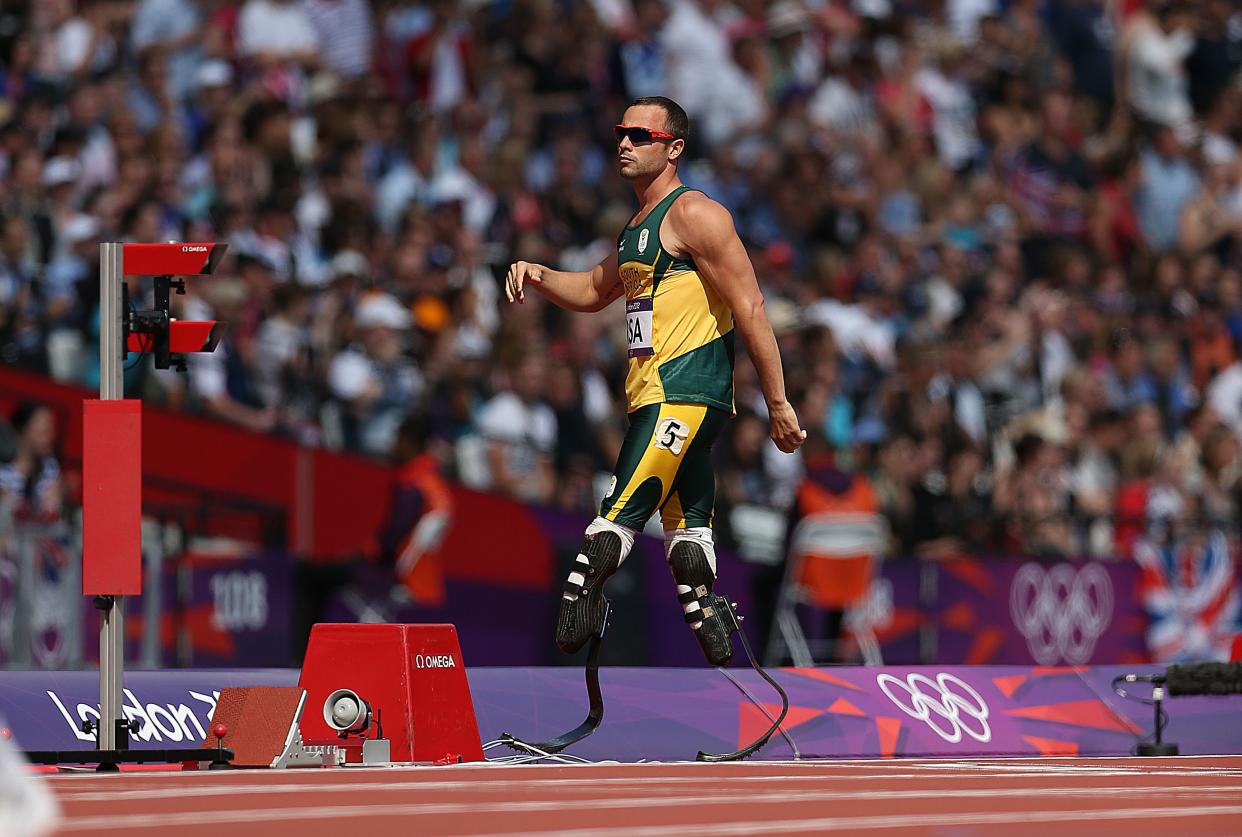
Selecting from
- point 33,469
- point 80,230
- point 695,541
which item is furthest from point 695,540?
point 80,230

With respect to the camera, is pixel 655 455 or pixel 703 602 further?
pixel 703 602

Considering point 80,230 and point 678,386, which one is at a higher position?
point 80,230

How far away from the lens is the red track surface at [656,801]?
5793 mm

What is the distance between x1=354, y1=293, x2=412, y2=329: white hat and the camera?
1664 centimetres

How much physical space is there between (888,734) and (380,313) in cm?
760

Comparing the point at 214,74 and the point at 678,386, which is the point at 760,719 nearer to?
the point at 678,386

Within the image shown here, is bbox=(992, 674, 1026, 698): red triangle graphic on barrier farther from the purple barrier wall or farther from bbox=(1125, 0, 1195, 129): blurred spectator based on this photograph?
bbox=(1125, 0, 1195, 129): blurred spectator

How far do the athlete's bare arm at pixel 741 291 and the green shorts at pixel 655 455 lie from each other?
250 mm

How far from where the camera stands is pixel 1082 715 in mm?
10828

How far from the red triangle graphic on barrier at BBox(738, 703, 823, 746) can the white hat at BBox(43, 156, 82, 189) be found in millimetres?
8253

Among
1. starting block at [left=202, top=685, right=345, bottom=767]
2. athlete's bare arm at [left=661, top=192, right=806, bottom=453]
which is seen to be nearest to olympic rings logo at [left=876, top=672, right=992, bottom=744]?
athlete's bare arm at [left=661, top=192, right=806, bottom=453]

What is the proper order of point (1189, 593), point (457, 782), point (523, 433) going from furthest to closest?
point (1189, 593), point (523, 433), point (457, 782)

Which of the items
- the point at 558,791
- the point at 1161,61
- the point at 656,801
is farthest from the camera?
the point at 1161,61

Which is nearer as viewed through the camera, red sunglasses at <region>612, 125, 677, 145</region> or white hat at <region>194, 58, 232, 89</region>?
red sunglasses at <region>612, 125, 677, 145</region>
